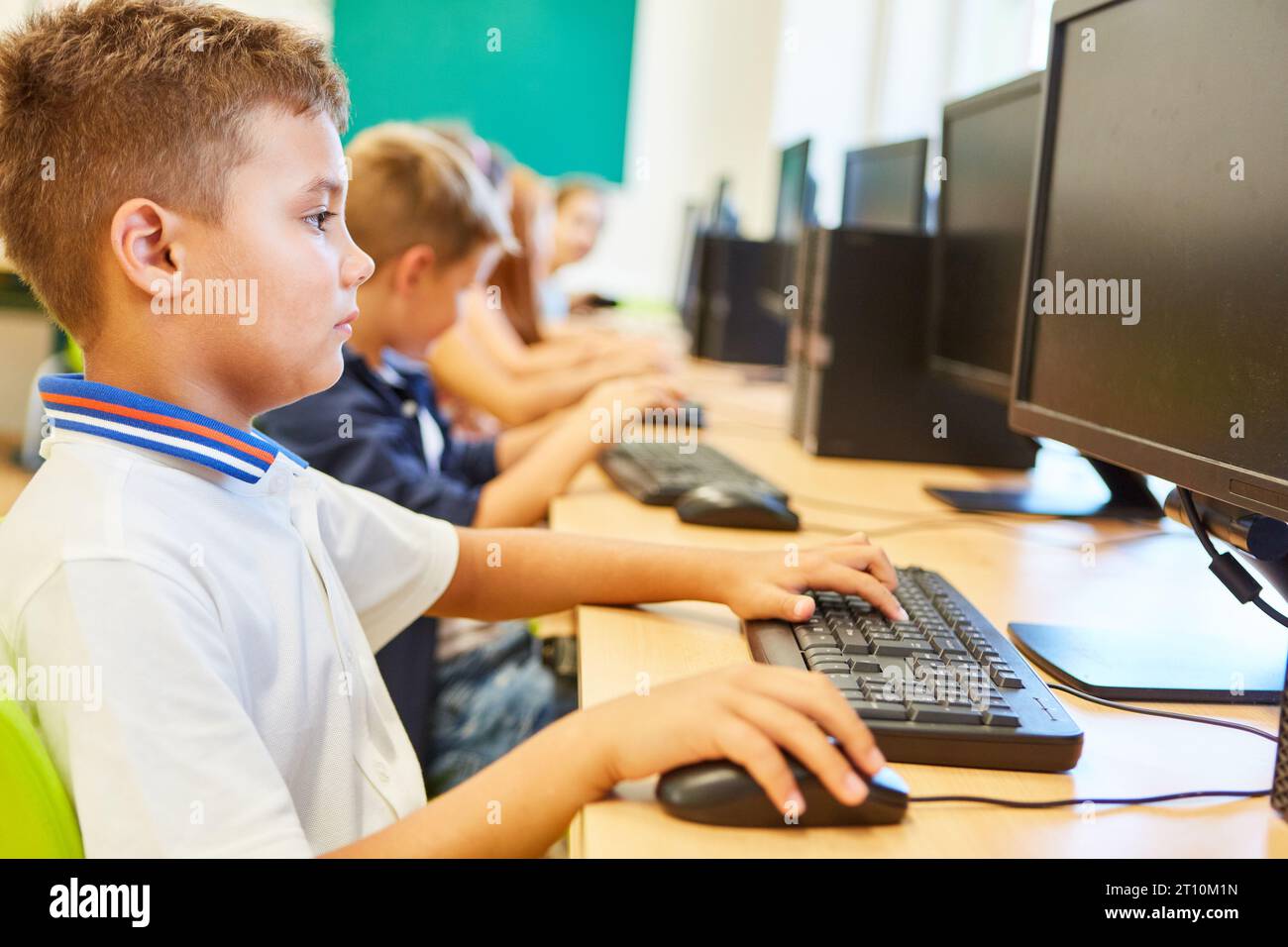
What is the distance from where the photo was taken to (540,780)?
2.05 ft

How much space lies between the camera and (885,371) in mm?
1746


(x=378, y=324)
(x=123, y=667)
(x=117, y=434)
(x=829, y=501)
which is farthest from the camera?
(x=378, y=324)

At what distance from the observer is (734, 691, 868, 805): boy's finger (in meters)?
0.58

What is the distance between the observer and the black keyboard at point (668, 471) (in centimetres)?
137

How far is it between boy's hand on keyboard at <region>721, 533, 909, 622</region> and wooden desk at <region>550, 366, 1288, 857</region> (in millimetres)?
39

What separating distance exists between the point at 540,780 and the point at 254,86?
19.4 inches

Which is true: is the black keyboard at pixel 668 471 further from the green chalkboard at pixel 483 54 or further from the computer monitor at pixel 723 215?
the green chalkboard at pixel 483 54

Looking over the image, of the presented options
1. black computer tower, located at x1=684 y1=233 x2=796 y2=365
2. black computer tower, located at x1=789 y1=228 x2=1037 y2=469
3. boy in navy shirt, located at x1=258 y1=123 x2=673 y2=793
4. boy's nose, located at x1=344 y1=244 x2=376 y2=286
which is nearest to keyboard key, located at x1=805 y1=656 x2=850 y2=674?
boy's nose, located at x1=344 y1=244 x2=376 y2=286

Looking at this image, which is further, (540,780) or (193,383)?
(193,383)

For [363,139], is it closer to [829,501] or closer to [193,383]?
[829,501]

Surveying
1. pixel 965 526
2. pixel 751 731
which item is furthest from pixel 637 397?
pixel 751 731

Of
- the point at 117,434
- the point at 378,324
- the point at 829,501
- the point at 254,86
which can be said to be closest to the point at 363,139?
the point at 378,324

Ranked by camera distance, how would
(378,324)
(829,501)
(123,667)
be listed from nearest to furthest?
(123,667) < (829,501) < (378,324)

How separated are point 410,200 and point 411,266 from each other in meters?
0.10
